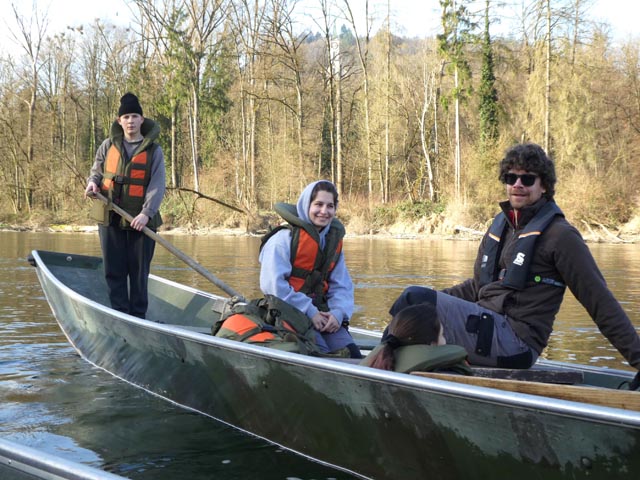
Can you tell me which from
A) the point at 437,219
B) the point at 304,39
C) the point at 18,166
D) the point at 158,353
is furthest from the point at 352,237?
the point at 158,353

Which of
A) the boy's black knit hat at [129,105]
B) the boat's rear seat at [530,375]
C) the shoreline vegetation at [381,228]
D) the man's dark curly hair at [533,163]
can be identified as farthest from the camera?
the shoreline vegetation at [381,228]

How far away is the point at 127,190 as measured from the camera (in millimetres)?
5363

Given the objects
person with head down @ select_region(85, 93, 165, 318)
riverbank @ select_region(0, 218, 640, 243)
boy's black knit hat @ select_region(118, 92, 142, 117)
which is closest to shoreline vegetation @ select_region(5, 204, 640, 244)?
riverbank @ select_region(0, 218, 640, 243)

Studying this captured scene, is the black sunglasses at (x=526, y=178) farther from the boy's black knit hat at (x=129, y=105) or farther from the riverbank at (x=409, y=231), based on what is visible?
the riverbank at (x=409, y=231)

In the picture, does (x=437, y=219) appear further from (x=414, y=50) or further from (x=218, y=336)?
(x=218, y=336)

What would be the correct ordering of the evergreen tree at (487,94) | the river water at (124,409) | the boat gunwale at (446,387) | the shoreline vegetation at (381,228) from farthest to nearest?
the evergreen tree at (487,94)
the shoreline vegetation at (381,228)
the river water at (124,409)
the boat gunwale at (446,387)

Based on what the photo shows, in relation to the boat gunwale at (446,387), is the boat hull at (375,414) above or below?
below

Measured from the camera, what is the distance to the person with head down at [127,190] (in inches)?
209

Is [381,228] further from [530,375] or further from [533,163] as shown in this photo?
[530,375]

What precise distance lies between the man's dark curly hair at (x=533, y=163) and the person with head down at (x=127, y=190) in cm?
279

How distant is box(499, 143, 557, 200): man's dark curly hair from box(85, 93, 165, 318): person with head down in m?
2.79

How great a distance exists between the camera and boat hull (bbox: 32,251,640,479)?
2400 mm

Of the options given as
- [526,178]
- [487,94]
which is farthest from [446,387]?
[487,94]

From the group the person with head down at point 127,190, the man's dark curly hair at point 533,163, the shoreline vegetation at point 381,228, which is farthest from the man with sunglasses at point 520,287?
the shoreline vegetation at point 381,228
